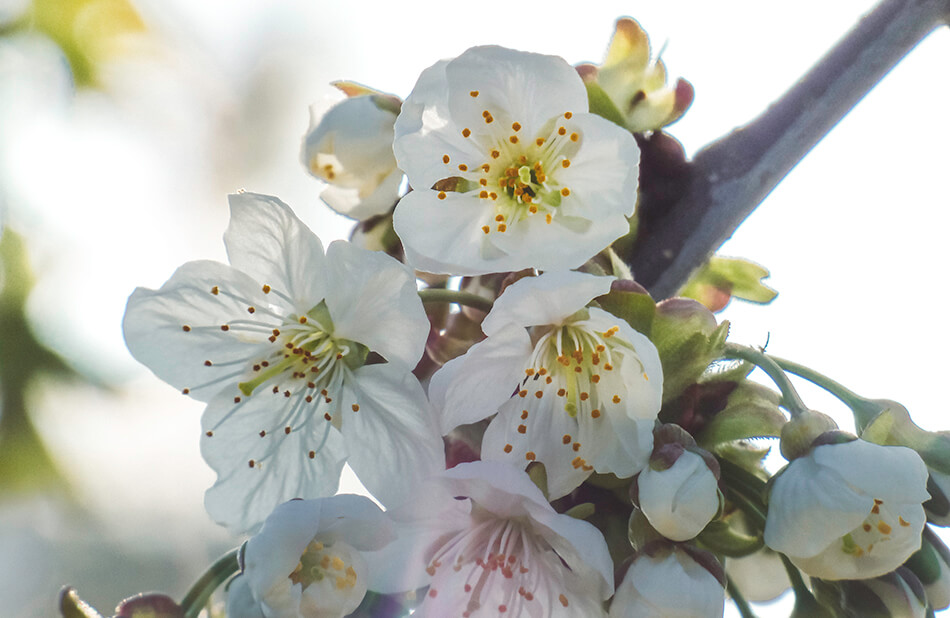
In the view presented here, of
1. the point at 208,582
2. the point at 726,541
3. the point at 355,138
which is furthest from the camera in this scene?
the point at 355,138

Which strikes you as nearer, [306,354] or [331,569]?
[331,569]

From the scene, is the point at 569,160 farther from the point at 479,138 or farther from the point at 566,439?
the point at 566,439

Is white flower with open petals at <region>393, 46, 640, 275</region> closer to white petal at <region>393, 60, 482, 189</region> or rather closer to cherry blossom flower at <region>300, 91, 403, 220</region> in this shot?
white petal at <region>393, 60, 482, 189</region>

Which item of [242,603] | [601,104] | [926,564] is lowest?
[242,603]

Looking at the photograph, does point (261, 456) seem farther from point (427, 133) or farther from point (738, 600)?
point (738, 600)

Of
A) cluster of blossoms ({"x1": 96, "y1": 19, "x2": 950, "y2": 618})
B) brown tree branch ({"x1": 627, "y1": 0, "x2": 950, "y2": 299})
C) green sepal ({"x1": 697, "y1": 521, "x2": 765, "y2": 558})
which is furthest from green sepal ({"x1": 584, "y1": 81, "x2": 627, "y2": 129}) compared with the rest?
green sepal ({"x1": 697, "y1": 521, "x2": 765, "y2": 558})

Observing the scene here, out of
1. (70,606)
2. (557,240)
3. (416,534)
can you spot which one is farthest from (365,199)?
(70,606)

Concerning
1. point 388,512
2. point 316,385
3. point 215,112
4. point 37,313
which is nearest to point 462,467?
point 388,512
